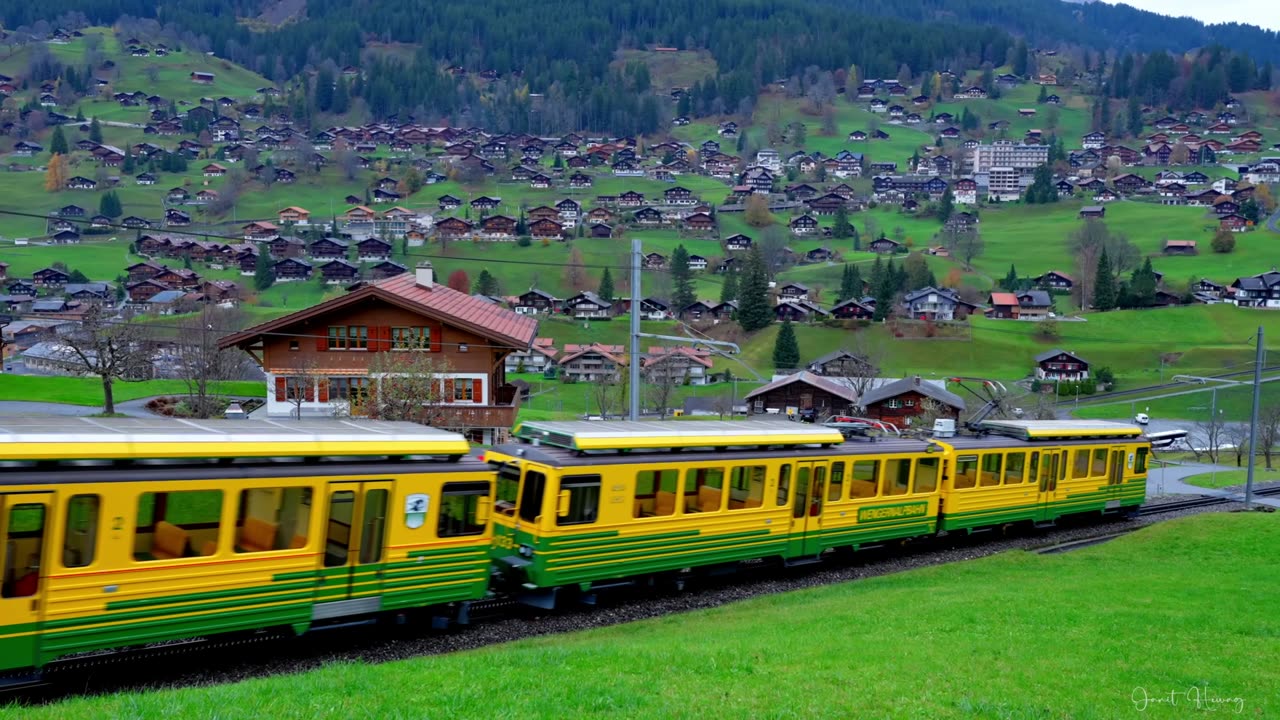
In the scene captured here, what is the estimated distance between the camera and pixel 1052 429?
88.4 feet

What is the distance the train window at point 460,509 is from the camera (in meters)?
15.0

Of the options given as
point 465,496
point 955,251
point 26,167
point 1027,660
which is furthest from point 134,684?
point 26,167

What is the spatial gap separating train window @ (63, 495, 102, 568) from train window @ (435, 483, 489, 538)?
470 centimetres

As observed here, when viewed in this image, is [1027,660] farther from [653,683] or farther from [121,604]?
[121,604]

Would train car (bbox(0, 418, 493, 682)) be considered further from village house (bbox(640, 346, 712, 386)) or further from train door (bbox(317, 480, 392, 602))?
village house (bbox(640, 346, 712, 386))

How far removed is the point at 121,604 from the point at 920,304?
361ft

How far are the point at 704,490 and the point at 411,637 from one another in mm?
6057

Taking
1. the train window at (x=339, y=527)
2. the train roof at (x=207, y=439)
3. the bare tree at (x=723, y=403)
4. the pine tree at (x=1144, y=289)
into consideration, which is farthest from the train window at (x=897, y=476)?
the pine tree at (x=1144, y=289)

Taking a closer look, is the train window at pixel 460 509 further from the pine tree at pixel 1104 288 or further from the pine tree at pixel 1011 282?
the pine tree at pixel 1011 282

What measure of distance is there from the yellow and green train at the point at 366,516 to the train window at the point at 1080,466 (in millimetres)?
7906

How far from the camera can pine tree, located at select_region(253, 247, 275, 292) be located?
129 metres

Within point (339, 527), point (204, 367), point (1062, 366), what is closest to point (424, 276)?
point (204, 367)

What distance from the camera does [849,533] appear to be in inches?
857

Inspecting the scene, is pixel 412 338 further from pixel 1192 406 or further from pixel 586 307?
pixel 586 307
